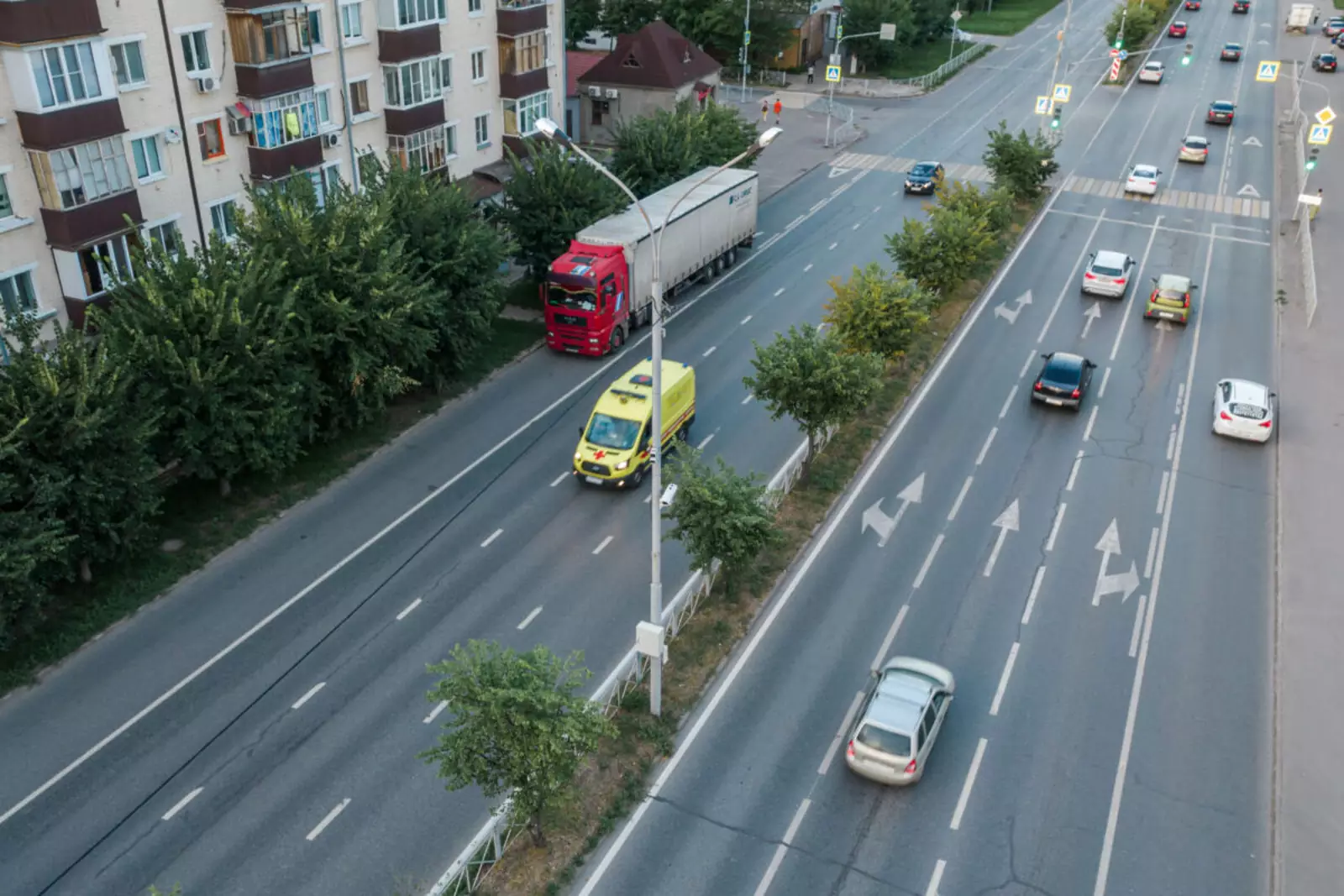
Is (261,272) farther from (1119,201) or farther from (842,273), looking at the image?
Result: (1119,201)

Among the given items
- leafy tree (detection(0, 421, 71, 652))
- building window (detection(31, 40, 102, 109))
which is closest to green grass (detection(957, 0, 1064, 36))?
building window (detection(31, 40, 102, 109))

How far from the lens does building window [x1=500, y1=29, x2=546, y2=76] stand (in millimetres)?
45906

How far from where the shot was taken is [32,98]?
89.4ft

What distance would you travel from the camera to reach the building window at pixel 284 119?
3512 cm

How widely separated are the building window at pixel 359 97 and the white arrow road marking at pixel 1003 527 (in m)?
28.3

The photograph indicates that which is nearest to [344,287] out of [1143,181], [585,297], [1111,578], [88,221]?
[88,221]

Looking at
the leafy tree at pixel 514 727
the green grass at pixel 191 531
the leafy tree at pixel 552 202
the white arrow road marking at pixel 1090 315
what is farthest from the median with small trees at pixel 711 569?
the leafy tree at pixel 552 202

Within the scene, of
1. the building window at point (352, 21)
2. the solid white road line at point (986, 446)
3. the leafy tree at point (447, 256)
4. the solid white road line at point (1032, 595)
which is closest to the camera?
the solid white road line at point (1032, 595)

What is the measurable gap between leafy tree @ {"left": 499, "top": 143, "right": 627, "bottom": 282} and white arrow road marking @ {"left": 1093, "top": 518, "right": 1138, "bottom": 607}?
72.6 feet

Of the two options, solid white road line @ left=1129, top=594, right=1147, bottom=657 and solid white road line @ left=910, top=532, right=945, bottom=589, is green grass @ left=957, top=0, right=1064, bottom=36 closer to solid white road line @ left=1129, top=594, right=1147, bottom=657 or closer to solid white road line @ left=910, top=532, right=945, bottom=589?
solid white road line @ left=910, top=532, right=945, bottom=589

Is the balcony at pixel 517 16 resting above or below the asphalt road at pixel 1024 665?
above

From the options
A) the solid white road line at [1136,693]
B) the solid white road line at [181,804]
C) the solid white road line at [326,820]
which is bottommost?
the solid white road line at [181,804]

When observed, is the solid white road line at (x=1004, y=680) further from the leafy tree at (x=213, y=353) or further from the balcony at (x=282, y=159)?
the balcony at (x=282, y=159)

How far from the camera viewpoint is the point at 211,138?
3394 cm
